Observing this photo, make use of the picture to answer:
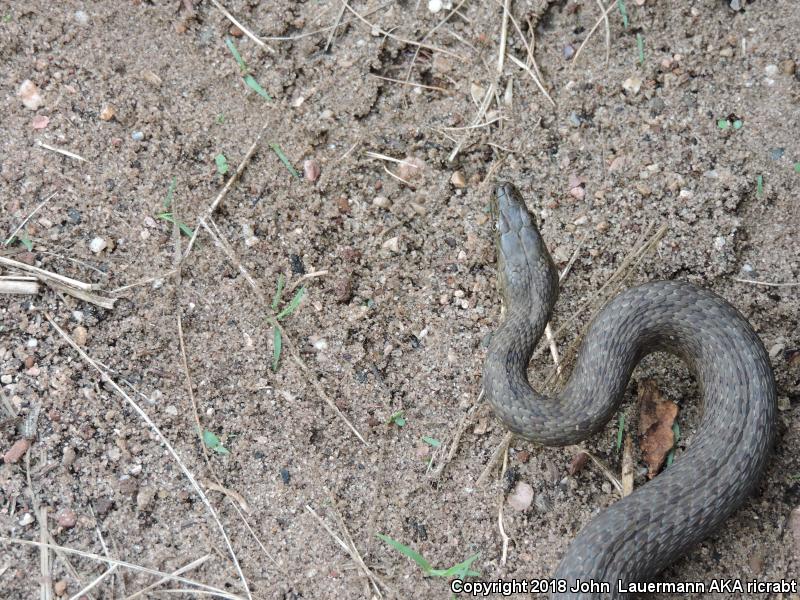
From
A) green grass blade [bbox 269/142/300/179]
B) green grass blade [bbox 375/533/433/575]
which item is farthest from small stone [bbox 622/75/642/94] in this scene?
green grass blade [bbox 375/533/433/575]

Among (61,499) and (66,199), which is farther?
(66,199)

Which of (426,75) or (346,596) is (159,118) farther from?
(346,596)

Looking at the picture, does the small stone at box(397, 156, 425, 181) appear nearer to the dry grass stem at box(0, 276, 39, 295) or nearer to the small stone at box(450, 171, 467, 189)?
the small stone at box(450, 171, 467, 189)

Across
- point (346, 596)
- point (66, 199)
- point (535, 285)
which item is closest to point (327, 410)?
point (346, 596)

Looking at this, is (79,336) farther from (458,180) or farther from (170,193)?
(458,180)

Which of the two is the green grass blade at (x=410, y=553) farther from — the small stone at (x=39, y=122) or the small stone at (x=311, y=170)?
the small stone at (x=39, y=122)

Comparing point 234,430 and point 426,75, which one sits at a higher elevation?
point 426,75
